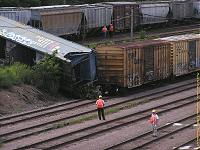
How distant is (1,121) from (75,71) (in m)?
7.82

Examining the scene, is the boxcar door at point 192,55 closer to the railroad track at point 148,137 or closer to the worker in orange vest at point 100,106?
the railroad track at point 148,137

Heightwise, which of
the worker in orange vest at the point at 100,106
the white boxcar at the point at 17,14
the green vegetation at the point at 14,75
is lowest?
the worker in orange vest at the point at 100,106

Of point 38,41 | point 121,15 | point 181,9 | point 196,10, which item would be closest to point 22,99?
point 38,41

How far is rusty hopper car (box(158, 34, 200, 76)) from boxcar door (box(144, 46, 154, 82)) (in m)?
2.36

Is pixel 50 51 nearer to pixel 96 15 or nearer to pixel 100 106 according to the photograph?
pixel 100 106

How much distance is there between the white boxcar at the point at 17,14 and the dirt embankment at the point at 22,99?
15112mm

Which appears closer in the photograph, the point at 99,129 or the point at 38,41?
the point at 99,129

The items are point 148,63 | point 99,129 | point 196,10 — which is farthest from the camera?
point 196,10

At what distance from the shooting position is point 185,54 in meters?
36.8

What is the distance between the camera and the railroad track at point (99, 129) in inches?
798

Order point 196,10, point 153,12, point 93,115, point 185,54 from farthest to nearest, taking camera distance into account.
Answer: point 196,10, point 153,12, point 185,54, point 93,115

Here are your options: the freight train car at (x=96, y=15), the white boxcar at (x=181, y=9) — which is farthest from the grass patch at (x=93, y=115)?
the white boxcar at (x=181, y=9)

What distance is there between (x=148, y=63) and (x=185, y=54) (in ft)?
15.4

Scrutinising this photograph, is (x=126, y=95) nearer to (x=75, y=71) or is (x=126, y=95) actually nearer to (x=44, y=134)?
(x=75, y=71)
